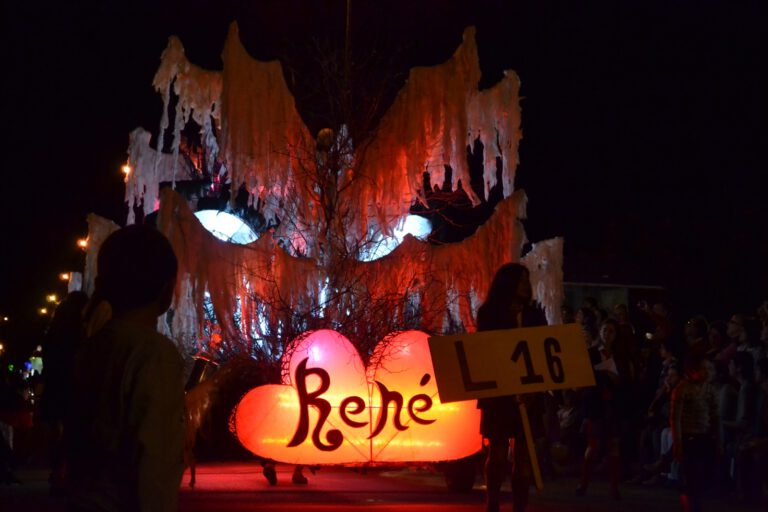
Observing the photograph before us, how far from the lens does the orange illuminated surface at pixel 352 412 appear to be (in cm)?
986

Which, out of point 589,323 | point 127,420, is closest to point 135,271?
point 127,420

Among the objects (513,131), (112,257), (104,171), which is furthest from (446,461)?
(104,171)

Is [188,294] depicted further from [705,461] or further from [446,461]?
[705,461]

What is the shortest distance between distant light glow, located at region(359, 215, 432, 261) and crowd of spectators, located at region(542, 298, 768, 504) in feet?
8.14

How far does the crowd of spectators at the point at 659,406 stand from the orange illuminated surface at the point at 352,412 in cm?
116

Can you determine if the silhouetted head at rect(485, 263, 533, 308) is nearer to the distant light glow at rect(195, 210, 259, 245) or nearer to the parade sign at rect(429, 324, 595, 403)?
the parade sign at rect(429, 324, 595, 403)

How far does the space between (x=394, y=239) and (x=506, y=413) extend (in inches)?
255

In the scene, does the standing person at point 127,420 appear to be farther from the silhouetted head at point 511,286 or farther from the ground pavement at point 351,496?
the ground pavement at point 351,496

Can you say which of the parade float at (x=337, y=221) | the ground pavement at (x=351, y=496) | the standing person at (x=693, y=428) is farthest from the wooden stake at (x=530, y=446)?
the parade float at (x=337, y=221)

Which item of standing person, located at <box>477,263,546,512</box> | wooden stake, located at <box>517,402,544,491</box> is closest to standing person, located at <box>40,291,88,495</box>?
standing person, located at <box>477,263,546,512</box>

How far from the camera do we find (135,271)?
300 cm

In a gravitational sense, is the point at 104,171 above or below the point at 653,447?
above

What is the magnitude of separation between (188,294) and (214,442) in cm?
193

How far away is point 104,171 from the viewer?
2727cm
